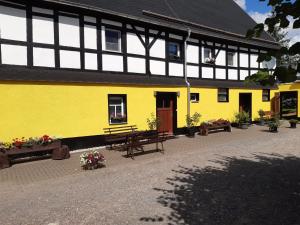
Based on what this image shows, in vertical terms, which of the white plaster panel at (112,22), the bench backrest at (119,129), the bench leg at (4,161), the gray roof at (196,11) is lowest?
the bench leg at (4,161)

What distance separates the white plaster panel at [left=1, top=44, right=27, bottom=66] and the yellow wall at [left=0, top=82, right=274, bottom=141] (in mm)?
806

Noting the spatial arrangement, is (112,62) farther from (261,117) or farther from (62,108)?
(261,117)

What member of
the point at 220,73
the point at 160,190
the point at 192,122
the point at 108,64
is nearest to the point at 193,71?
the point at 220,73

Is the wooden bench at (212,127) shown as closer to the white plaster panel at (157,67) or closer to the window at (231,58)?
the white plaster panel at (157,67)

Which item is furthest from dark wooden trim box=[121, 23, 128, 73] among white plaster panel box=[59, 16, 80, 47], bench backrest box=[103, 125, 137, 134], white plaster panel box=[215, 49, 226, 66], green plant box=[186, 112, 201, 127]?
white plaster panel box=[215, 49, 226, 66]

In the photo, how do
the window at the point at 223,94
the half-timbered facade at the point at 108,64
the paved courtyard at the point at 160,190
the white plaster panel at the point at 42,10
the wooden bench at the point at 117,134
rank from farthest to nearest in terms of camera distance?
the window at the point at 223,94 → the wooden bench at the point at 117,134 → the white plaster panel at the point at 42,10 → the half-timbered facade at the point at 108,64 → the paved courtyard at the point at 160,190

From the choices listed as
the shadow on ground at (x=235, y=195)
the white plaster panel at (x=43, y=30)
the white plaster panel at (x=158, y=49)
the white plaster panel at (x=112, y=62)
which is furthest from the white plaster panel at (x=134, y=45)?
the shadow on ground at (x=235, y=195)

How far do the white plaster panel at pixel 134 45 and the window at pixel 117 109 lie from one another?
7.37 ft

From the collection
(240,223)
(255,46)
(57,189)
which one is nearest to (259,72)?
(240,223)

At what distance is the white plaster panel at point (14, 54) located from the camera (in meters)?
9.36

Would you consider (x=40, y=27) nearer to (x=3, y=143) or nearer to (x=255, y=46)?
(x=3, y=143)

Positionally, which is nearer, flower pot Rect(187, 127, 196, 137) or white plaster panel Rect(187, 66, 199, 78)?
flower pot Rect(187, 127, 196, 137)

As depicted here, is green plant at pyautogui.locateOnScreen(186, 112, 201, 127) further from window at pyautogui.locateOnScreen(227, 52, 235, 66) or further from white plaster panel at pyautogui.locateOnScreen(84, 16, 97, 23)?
white plaster panel at pyautogui.locateOnScreen(84, 16, 97, 23)

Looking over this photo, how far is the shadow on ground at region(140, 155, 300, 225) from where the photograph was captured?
4703mm
